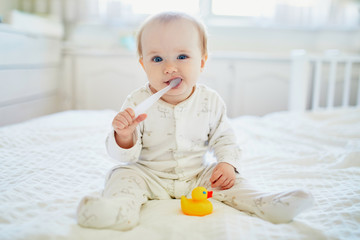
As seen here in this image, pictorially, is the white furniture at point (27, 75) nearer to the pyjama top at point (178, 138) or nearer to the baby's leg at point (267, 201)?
the pyjama top at point (178, 138)

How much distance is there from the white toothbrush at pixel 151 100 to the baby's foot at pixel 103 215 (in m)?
A: 0.19

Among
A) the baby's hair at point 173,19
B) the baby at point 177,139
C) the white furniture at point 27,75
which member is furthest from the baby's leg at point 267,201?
the white furniture at point 27,75

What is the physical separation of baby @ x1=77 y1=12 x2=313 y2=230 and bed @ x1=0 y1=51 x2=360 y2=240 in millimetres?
47

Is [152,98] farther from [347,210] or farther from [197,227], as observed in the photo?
[347,210]

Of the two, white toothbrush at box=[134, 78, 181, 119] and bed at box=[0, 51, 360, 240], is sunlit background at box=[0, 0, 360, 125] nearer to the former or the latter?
bed at box=[0, 51, 360, 240]

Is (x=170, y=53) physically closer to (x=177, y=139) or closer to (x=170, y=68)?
(x=170, y=68)

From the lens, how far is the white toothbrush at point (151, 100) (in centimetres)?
68

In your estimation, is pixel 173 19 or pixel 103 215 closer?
pixel 103 215

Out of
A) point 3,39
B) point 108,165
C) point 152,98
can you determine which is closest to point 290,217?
point 152,98

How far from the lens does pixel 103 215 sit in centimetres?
56

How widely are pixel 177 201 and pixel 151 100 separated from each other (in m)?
0.24

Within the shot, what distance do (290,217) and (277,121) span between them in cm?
103

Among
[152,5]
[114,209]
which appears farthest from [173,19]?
[152,5]

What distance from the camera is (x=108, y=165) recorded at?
99cm
